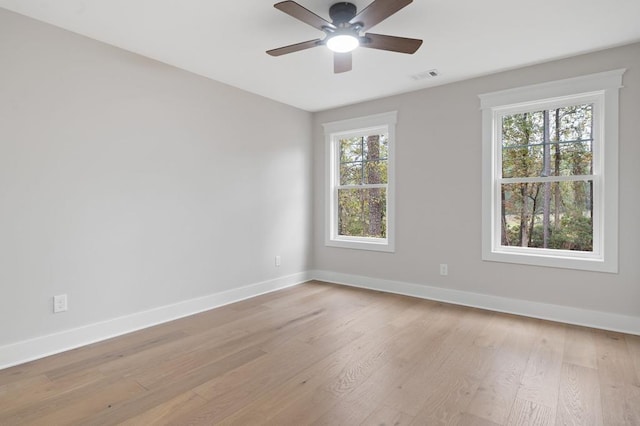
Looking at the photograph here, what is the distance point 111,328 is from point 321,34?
3.06 metres

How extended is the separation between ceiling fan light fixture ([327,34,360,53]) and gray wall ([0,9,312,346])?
1.77 meters

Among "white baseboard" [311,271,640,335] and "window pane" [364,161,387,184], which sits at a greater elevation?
"window pane" [364,161,387,184]

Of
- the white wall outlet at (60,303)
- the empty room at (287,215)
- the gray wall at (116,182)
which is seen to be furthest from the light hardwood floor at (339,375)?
the gray wall at (116,182)

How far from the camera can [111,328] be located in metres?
2.93

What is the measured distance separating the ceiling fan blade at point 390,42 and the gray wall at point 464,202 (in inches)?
65.7

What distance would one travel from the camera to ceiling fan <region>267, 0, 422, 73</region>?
2.01m

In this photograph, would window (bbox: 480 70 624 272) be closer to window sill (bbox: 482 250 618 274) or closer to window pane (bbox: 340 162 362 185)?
window sill (bbox: 482 250 618 274)

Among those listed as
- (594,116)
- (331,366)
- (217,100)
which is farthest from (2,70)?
(594,116)

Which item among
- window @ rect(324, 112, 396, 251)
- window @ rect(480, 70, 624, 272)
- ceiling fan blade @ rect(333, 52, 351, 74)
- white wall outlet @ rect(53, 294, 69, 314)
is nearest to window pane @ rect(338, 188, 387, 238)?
window @ rect(324, 112, 396, 251)

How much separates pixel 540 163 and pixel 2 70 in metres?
4.61

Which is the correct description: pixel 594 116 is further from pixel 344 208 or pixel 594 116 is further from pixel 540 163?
pixel 344 208

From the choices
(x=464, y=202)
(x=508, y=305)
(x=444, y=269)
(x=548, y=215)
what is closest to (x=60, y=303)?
(x=444, y=269)

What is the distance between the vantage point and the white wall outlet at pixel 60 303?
2.63 meters

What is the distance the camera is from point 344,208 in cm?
494
